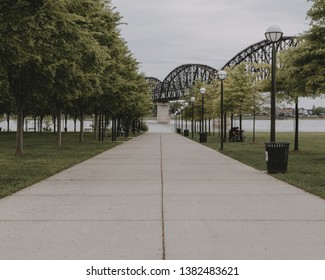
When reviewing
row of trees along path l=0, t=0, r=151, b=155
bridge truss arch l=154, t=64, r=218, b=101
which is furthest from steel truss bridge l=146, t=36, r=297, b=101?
row of trees along path l=0, t=0, r=151, b=155

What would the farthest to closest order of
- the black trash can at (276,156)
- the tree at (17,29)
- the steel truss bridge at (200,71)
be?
1. the steel truss bridge at (200,71)
2. the black trash can at (276,156)
3. the tree at (17,29)

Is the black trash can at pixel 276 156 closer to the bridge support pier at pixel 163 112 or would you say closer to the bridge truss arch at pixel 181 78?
the bridge truss arch at pixel 181 78

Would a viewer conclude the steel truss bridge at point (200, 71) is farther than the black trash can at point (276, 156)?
Yes

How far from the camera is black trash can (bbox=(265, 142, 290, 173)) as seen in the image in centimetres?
1445

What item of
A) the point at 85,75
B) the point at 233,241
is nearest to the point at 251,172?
the point at 233,241

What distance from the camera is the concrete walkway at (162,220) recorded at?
587cm

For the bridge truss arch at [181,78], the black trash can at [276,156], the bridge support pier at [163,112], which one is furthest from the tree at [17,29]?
the bridge support pier at [163,112]

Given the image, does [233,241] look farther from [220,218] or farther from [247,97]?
[247,97]

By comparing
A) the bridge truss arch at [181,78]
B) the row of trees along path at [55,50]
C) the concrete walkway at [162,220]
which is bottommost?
the concrete walkway at [162,220]

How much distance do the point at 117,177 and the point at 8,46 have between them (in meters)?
4.56

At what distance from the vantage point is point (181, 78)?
7283 inches

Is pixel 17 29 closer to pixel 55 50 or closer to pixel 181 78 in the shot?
pixel 55 50

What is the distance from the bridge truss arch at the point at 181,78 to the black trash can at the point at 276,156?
141 m

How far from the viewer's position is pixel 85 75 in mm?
22625
